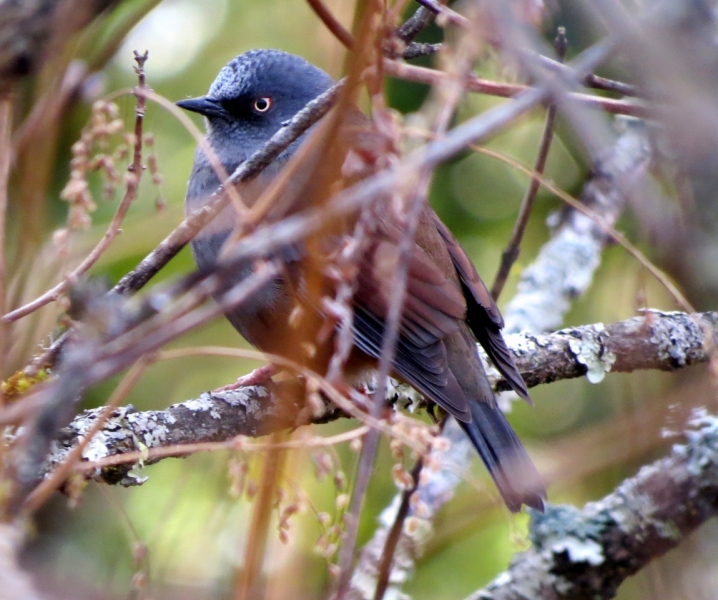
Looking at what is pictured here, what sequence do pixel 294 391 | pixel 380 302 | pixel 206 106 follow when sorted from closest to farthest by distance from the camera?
pixel 294 391 → pixel 380 302 → pixel 206 106

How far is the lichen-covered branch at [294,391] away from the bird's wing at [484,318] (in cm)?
12

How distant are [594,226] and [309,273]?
10.8ft

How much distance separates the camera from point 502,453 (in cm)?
345

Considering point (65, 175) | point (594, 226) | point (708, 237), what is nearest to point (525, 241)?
point (594, 226)

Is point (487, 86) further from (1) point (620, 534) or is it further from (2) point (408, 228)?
(1) point (620, 534)

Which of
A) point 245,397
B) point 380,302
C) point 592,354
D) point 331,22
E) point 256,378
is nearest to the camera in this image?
point 331,22

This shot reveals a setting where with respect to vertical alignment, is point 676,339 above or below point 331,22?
above

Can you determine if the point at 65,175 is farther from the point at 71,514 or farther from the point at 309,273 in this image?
the point at 309,273

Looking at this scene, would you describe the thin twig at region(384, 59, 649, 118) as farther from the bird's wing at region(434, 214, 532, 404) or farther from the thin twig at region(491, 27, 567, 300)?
the bird's wing at region(434, 214, 532, 404)

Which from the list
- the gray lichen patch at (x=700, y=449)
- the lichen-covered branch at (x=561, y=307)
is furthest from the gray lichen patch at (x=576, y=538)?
the lichen-covered branch at (x=561, y=307)

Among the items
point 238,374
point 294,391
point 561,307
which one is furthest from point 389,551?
point 238,374

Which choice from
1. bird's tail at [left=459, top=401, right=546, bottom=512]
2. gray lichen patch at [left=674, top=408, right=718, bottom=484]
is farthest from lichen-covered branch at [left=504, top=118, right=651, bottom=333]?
gray lichen patch at [left=674, top=408, right=718, bottom=484]

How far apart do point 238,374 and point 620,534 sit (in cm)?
278

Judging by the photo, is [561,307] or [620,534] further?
[561,307]
